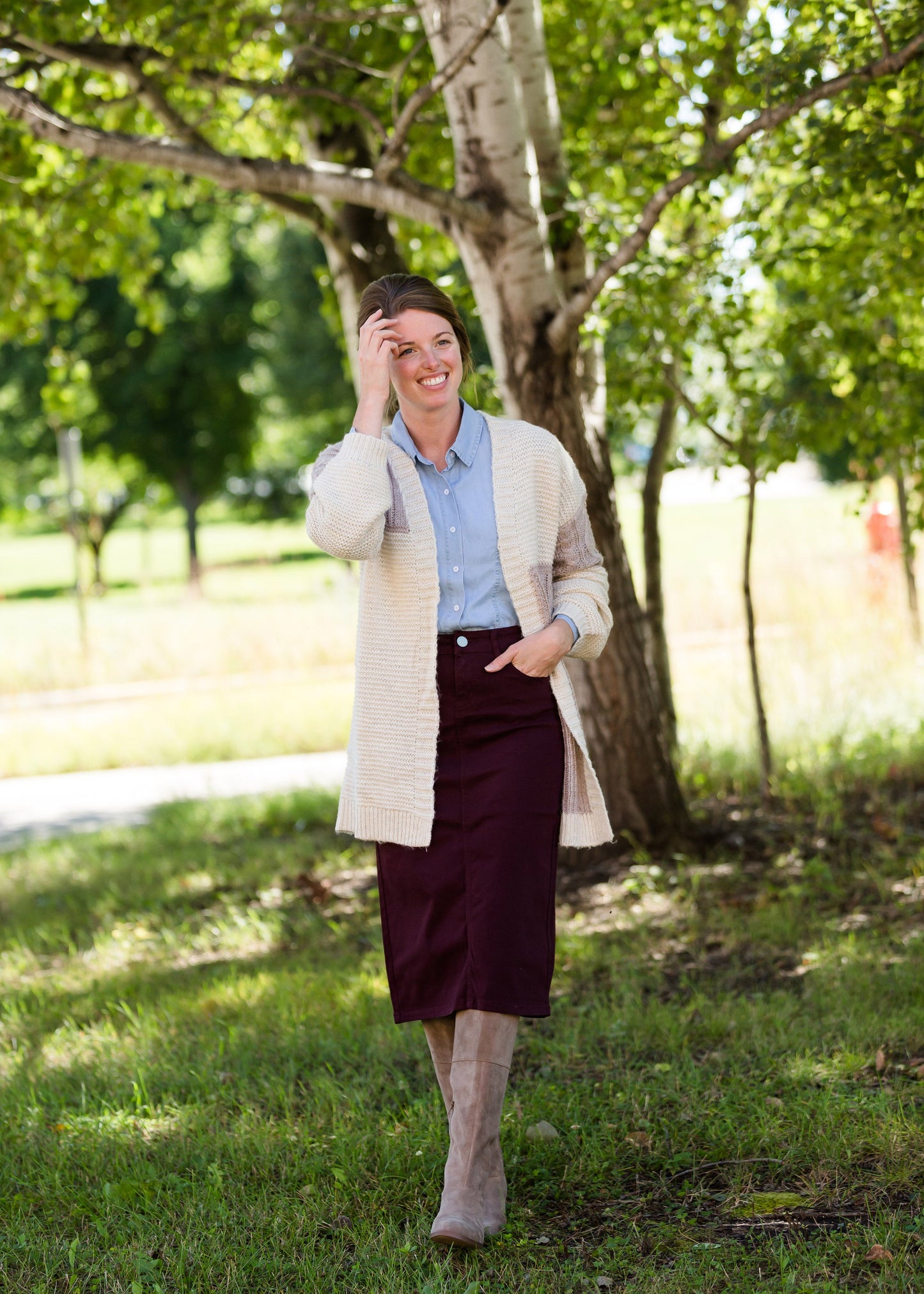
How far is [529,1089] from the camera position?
3.74 m

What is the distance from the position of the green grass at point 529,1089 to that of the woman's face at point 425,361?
1859 millimetres

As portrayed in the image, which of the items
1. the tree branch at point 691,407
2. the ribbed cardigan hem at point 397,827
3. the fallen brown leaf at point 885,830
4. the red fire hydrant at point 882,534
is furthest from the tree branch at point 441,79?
the red fire hydrant at point 882,534

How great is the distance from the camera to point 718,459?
21.4 feet

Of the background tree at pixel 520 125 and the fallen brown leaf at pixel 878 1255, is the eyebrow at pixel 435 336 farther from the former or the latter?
the fallen brown leaf at pixel 878 1255

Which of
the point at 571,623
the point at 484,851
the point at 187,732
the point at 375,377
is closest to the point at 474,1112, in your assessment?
the point at 484,851

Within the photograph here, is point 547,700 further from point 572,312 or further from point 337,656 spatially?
point 337,656

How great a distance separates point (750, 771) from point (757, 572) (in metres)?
6.78

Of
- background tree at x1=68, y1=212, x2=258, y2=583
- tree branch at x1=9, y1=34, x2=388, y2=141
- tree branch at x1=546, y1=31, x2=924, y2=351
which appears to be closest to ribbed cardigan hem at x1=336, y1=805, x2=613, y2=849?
tree branch at x1=546, y1=31, x2=924, y2=351

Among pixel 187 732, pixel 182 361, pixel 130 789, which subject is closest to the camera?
pixel 130 789

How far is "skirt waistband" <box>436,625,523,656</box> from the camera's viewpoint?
117 inches

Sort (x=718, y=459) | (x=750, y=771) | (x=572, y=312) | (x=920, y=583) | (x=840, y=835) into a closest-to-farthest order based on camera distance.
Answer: (x=572, y=312) → (x=840, y=835) → (x=718, y=459) → (x=750, y=771) → (x=920, y=583)

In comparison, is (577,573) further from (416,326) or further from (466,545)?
(416,326)

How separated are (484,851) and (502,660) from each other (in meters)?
0.42

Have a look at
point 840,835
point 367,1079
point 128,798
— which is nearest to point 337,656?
point 128,798
